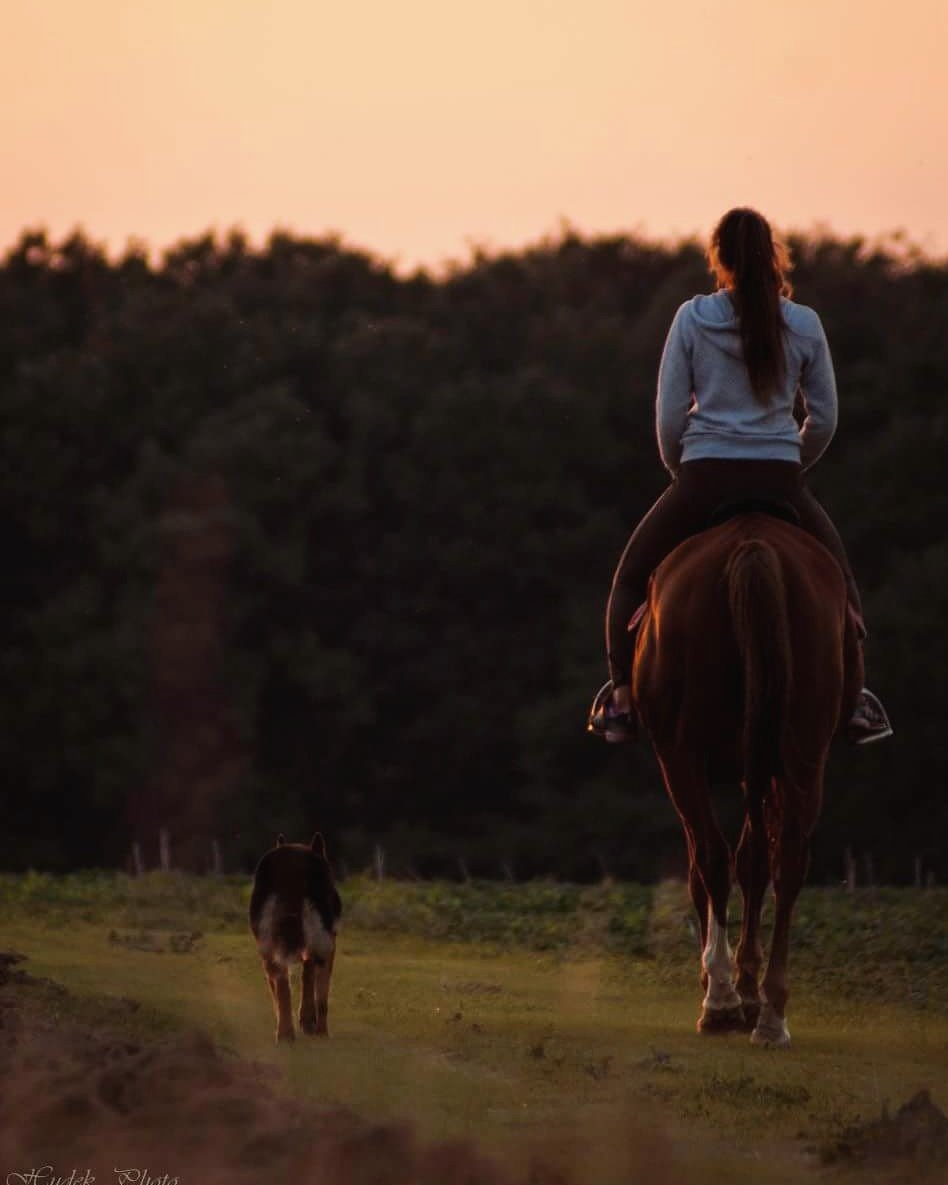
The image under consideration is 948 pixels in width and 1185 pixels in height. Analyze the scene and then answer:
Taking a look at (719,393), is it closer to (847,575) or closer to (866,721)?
(847,575)

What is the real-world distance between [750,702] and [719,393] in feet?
5.58

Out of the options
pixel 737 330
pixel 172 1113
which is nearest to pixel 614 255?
pixel 737 330

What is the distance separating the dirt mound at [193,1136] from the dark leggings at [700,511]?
422 centimetres

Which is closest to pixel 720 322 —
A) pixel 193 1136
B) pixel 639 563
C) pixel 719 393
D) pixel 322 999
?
pixel 719 393

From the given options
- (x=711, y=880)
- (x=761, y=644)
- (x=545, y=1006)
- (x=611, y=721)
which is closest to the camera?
(x=761, y=644)

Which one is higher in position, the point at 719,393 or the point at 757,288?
the point at 757,288

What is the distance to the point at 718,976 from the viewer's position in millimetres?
11242

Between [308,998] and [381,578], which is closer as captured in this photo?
[308,998]

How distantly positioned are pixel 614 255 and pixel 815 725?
5735cm

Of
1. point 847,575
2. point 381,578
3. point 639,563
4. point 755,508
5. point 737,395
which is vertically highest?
point 381,578

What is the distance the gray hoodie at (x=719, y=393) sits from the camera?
11.5 m

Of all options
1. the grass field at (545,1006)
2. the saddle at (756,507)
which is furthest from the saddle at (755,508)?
the grass field at (545,1006)

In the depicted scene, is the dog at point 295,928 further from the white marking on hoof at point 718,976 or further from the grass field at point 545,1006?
the white marking on hoof at point 718,976

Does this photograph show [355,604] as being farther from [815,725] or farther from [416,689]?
[815,725]
